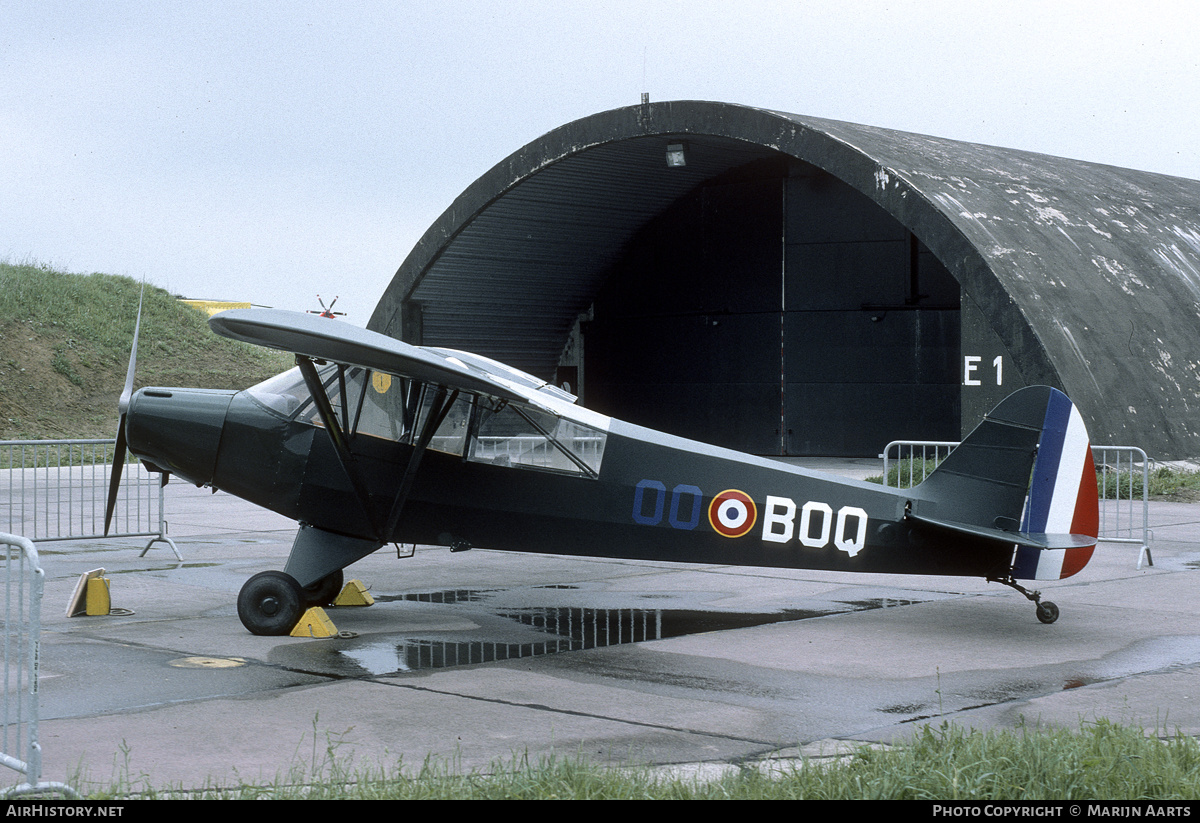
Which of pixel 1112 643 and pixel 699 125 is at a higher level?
pixel 699 125

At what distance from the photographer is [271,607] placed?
27.0 ft

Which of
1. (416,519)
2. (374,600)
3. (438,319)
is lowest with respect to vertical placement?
(374,600)

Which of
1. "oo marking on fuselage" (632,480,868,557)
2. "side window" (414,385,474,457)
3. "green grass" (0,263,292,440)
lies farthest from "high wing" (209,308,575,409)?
"green grass" (0,263,292,440)

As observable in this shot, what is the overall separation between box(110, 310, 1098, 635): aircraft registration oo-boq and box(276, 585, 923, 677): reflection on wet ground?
584 millimetres

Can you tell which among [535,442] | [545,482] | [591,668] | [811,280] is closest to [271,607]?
[545,482]

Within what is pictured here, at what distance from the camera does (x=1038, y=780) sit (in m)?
4.38

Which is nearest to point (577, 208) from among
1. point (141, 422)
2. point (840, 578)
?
point (840, 578)

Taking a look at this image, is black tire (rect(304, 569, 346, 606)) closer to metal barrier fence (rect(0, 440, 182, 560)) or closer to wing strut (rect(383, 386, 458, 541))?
wing strut (rect(383, 386, 458, 541))

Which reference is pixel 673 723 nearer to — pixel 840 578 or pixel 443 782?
pixel 443 782

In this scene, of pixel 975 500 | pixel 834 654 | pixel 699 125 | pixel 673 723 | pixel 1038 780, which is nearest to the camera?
pixel 1038 780

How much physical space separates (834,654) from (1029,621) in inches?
76.7

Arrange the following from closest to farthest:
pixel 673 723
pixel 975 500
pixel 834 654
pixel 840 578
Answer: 1. pixel 673 723
2. pixel 834 654
3. pixel 975 500
4. pixel 840 578

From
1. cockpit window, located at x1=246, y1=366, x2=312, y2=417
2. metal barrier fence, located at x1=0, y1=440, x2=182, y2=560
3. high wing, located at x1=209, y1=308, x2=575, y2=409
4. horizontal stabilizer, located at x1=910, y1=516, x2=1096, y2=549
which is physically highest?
high wing, located at x1=209, y1=308, x2=575, y2=409

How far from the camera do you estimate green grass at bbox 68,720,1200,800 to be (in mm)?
4289
